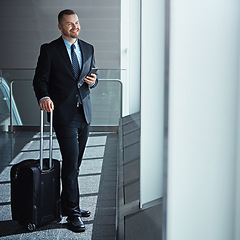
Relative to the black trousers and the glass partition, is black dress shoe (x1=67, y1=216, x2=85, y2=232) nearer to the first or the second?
the black trousers

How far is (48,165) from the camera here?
11.8 feet

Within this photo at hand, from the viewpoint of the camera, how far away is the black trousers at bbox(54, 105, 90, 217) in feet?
11.6

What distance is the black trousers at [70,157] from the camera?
355 centimetres

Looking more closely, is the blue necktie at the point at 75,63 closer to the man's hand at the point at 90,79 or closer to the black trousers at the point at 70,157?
the man's hand at the point at 90,79

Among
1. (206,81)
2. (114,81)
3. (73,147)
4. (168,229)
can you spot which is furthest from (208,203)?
(114,81)

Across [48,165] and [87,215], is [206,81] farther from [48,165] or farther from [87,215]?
[87,215]

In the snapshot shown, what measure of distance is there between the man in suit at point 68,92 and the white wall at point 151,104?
434 millimetres

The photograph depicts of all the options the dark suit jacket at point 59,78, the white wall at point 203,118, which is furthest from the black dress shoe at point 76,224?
the white wall at point 203,118

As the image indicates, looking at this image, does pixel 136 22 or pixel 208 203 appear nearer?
pixel 208 203

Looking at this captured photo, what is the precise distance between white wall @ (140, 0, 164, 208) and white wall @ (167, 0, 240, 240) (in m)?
1.69

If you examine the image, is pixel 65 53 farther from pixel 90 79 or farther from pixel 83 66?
pixel 90 79

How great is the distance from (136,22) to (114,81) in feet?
3.73

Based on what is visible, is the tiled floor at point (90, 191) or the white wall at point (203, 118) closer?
the white wall at point (203, 118)

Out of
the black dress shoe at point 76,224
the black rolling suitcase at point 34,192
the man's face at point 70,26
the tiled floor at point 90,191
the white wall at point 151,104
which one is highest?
the man's face at point 70,26
